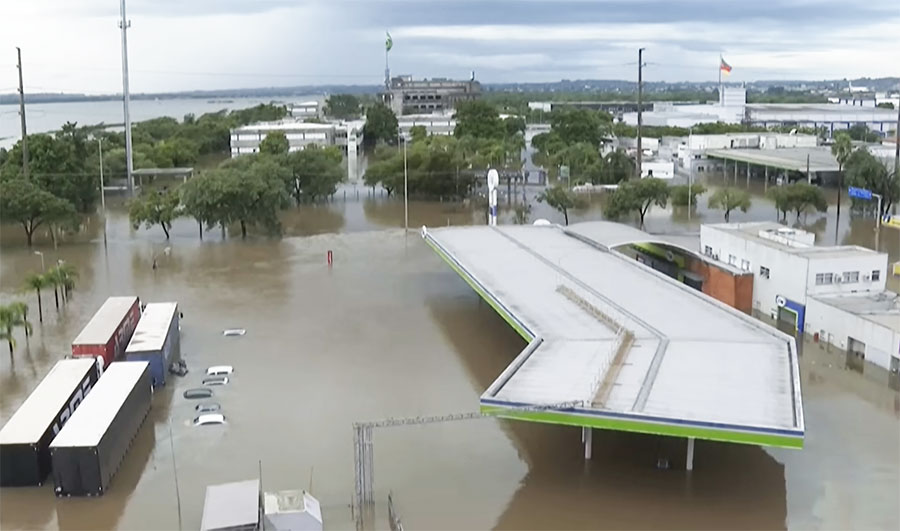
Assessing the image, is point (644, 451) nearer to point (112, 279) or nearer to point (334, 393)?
point (334, 393)

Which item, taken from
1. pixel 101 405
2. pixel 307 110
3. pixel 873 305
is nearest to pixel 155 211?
pixel 101 405

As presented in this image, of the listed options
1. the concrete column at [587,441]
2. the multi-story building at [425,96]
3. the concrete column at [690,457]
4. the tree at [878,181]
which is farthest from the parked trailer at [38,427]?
the multi-story building at [425,96]

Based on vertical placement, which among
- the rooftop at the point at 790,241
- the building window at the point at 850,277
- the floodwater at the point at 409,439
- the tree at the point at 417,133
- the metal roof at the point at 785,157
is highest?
the tree at the point at 417,133

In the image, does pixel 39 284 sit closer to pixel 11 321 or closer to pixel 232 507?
pixel 11 321

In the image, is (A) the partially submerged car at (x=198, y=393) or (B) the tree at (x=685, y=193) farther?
(B) the tree at (x=685, y=193)

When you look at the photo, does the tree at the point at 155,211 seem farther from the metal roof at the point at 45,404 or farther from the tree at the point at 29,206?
the metal roof at the point at 45,404

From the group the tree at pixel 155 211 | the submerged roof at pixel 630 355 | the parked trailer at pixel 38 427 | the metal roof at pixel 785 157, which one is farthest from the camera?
the metal roof at pixel 785 157
